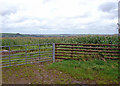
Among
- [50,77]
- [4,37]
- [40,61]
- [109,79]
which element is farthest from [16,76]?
[4,37]

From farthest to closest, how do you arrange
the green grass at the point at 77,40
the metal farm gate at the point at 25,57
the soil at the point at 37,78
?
the green grass at the point at 77,40 < the metal farm gate at the point at 25,57 < the soil at the point at 37,78

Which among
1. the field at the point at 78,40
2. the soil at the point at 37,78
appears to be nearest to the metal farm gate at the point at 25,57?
the soil at the point at 37,78

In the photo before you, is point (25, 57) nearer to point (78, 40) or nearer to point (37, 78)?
point (37, 78)

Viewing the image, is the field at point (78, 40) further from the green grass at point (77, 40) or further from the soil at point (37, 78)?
the soil at point (37, 78)

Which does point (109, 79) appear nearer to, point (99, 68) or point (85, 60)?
point (99, 68)

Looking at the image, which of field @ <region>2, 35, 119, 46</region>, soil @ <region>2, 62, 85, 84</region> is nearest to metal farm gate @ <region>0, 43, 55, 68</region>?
soil @ <region>2, 62, 85, 84</region>

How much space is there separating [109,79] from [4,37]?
13.5m

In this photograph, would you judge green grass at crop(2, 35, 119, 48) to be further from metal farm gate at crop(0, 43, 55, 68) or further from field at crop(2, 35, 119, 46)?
metal farm gate at crop(0, 43, 55, 68)

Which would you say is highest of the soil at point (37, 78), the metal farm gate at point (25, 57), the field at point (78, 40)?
the field at point (78, 40)

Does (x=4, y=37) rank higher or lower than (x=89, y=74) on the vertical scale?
higher

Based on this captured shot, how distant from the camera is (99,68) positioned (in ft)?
18.4

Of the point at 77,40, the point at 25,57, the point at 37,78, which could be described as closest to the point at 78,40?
the point at 77,40

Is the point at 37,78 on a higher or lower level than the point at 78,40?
lower

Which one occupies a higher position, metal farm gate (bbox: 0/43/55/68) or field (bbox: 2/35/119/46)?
field (bbox: 2/35/119/46)
